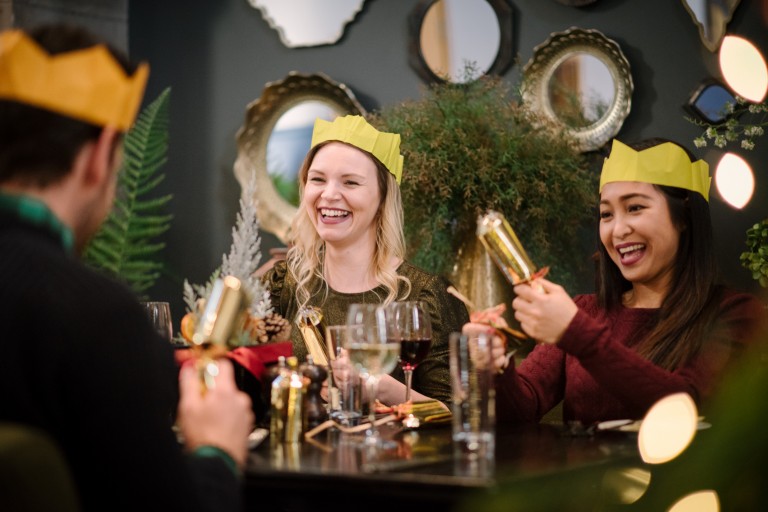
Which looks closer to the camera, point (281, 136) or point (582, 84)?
point (582, 84)

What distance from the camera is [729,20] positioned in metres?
3.57

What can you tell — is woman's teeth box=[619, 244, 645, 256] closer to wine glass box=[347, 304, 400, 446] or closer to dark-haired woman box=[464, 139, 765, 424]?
dark-haired woman box=[464, 139, 765, 424]

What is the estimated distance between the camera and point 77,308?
1163 mm

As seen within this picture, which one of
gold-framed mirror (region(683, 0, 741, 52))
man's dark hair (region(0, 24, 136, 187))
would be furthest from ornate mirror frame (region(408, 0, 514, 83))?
man's dark hair (region(0, 24, 136, 187))

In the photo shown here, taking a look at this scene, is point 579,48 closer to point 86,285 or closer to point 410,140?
point 410,140

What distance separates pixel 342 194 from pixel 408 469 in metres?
1.50

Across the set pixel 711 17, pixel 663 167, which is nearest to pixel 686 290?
pixel 663 167

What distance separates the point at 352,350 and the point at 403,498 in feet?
1.41

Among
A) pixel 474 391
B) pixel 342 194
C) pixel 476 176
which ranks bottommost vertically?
pixel 474 391

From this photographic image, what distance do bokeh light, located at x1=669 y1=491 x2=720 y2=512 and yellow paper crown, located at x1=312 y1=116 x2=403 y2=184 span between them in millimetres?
1823

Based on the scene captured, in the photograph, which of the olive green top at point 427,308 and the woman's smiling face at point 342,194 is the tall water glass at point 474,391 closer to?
the olive green top at point 427,308

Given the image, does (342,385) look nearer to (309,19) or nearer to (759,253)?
(759,253)

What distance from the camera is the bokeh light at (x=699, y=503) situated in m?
0.99

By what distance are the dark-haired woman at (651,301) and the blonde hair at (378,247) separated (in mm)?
656
